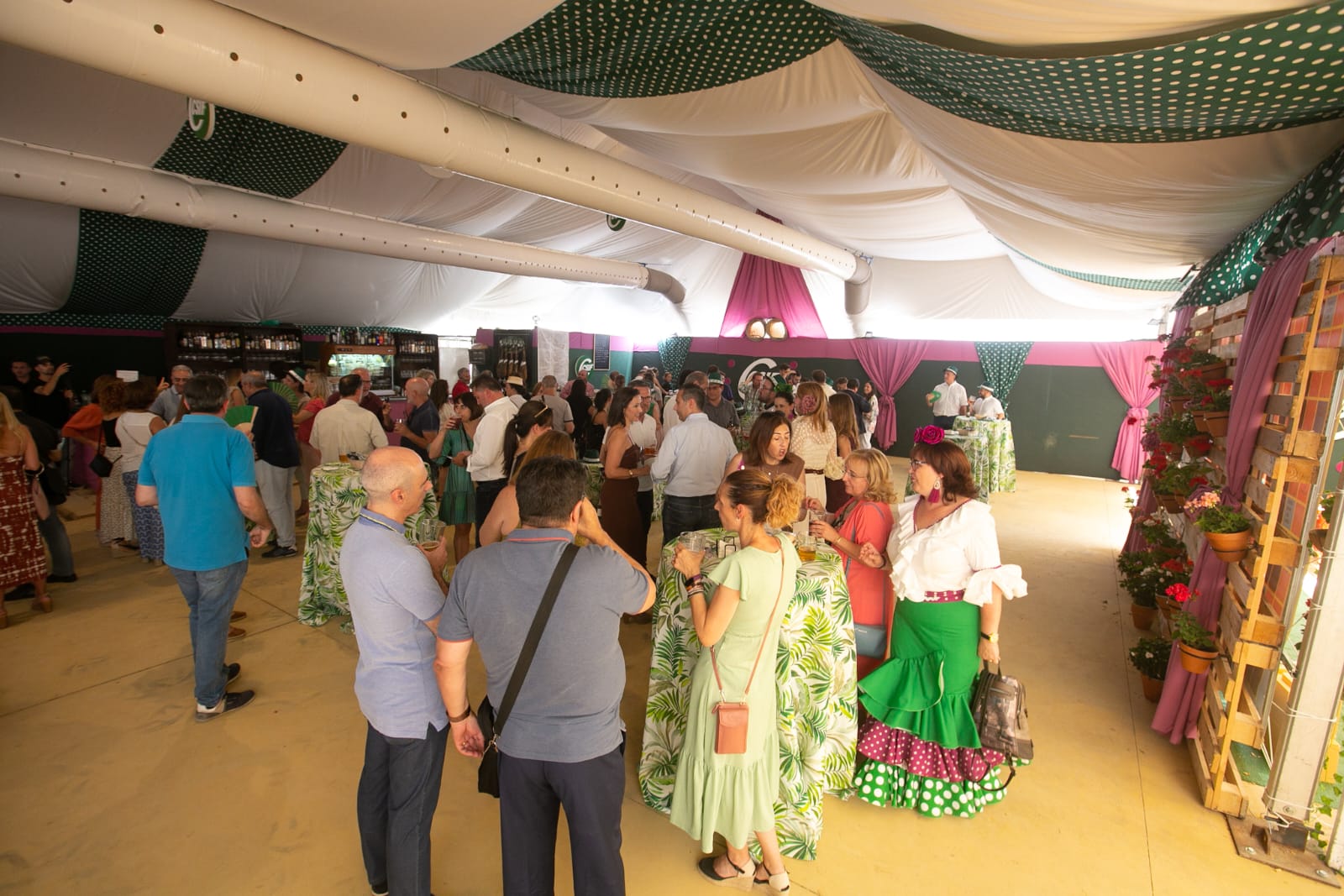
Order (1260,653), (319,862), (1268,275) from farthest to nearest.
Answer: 1. (1268,275)
2. (1260,653)
3. (319,862)

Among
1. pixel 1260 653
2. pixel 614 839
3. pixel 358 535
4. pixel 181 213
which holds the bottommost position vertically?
pixel 614 839

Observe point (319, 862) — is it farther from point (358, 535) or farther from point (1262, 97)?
point (1262, 97)

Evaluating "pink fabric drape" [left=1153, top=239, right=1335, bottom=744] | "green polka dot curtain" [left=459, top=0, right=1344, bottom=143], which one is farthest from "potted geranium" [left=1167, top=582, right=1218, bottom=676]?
"green polka dot curtain" [left=459, top=0, right=1344, bottom=143]

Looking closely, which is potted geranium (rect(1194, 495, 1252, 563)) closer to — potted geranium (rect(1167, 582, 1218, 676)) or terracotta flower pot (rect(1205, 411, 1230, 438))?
potted geranium (rect(1167, 582, 1218, 676))

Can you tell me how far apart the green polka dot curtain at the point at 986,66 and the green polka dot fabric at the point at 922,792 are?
2.40m

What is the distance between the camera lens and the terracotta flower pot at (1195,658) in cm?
278

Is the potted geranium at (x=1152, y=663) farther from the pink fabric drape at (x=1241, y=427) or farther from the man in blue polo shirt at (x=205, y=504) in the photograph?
the man in blue polo shirt at (x=205, y=504)

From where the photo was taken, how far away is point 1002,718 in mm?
2363

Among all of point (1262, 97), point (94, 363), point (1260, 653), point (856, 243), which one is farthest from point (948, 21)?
point (94, 363)

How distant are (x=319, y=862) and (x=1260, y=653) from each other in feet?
11.5

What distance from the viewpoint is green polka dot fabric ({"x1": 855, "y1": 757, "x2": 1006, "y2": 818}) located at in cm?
250

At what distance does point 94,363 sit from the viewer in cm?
902

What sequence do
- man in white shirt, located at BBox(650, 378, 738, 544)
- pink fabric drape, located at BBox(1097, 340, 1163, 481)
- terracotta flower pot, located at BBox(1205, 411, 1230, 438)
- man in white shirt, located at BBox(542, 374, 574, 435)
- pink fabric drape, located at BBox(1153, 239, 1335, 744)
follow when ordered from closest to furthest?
pink fabric drape, located at BBox(1153, 239, 1335, 744) < terracotta flower pot, located at BBox(1205, 411, 1230, 438) < man in white shirt, located at BBox(650, 378, 738, 544) < man in white shirt, located at BBox(542, 374, 574, 435) < pink fabric drape, located at BBox(1097, 340, 1163, 481)

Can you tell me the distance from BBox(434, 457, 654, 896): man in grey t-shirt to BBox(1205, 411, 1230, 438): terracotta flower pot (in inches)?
134
